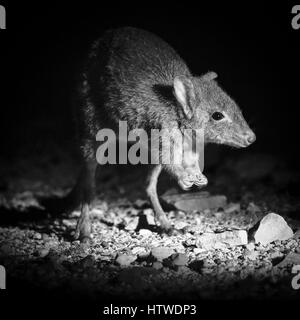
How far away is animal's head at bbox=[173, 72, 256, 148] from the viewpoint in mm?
4789

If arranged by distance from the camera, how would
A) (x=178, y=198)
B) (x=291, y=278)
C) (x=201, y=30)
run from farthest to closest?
(x=201, y=30) → (x=178, y=198) → (x=291, y=278)

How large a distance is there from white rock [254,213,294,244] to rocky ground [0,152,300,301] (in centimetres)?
1

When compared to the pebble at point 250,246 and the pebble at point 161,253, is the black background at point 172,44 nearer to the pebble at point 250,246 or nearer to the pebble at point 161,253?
the pebble at point 250,246

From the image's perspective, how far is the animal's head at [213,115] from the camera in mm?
4789

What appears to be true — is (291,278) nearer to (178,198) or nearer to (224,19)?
(178,198)

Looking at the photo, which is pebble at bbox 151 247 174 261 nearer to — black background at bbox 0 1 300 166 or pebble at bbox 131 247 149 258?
pebble at bbox 131 247 149 258

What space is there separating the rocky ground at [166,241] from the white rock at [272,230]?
10mm

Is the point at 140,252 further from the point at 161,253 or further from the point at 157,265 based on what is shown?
the point at 157,265

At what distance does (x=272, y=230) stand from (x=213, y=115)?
1.44 metres

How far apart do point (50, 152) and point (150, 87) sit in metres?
4.53

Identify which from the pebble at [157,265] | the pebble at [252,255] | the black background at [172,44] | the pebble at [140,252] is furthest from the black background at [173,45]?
the pebble at [157,265]
